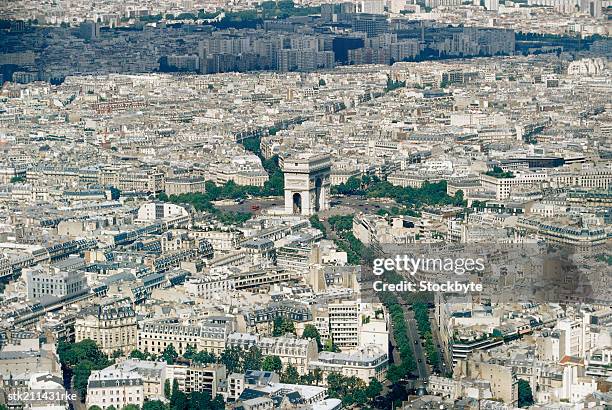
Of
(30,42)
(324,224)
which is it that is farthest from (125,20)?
(324,224)

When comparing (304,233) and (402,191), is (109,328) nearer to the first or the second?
(304,233)

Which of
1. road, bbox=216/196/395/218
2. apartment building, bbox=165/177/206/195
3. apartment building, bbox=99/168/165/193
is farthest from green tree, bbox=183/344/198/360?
apartment building, bbox=165/177/206/195

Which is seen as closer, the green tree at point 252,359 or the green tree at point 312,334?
the green tree at point 252,359

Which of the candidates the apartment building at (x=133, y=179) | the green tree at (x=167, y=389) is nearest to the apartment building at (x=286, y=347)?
the green tree at (x=167, y=389)

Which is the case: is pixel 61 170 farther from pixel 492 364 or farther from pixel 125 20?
pixel 125 20

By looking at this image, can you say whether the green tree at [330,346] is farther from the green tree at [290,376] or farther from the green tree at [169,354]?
the green tree at [169,354]
